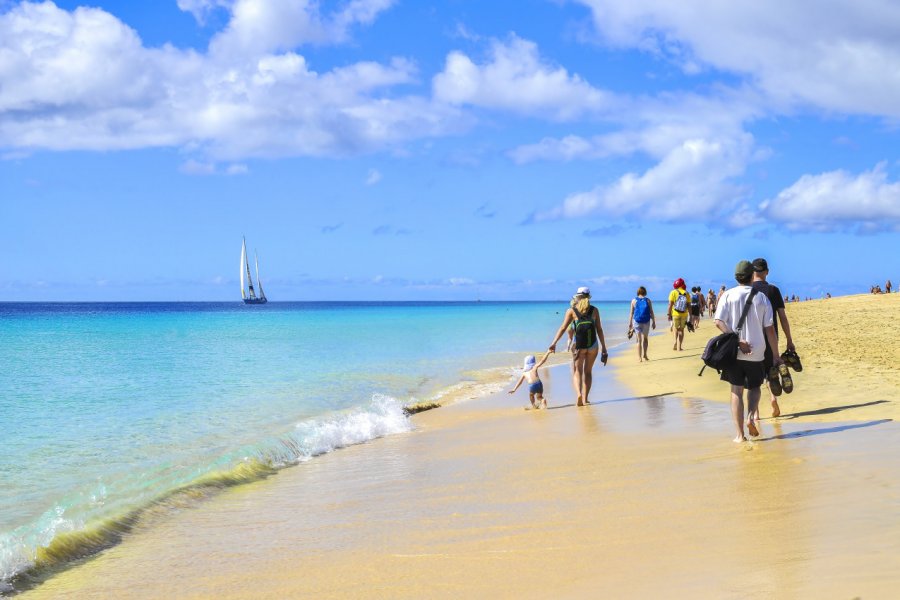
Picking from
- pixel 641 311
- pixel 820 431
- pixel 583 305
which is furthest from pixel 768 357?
pixel 641 311

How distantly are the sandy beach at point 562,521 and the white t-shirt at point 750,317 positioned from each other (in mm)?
939

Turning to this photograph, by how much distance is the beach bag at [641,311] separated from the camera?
19.2 meters

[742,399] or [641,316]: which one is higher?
[641,316]

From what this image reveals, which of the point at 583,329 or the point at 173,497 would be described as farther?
the point at 583,329

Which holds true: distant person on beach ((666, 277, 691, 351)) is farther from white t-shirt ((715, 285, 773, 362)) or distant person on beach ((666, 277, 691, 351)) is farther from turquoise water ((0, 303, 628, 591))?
white t-shirt ((715, 285, 773, 362))

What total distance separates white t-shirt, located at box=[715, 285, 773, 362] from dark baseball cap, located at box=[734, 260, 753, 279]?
0.44 feet

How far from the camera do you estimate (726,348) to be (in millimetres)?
7676

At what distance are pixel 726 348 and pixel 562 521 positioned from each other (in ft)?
10.3

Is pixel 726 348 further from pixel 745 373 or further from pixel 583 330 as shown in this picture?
pixel 583 330

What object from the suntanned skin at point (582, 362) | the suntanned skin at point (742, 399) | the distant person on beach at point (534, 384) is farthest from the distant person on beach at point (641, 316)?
the suntanned skin at point (742, 399)

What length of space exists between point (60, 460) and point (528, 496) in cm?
692

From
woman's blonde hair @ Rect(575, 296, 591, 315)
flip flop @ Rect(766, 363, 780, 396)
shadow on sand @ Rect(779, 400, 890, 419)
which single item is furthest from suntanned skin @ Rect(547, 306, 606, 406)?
flip flop @ Rect(766, 363, 780, 396)

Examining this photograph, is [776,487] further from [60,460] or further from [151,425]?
[151,425]

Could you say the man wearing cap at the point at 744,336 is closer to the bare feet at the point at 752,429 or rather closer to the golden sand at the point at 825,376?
the bare feet at the point at 752,429
